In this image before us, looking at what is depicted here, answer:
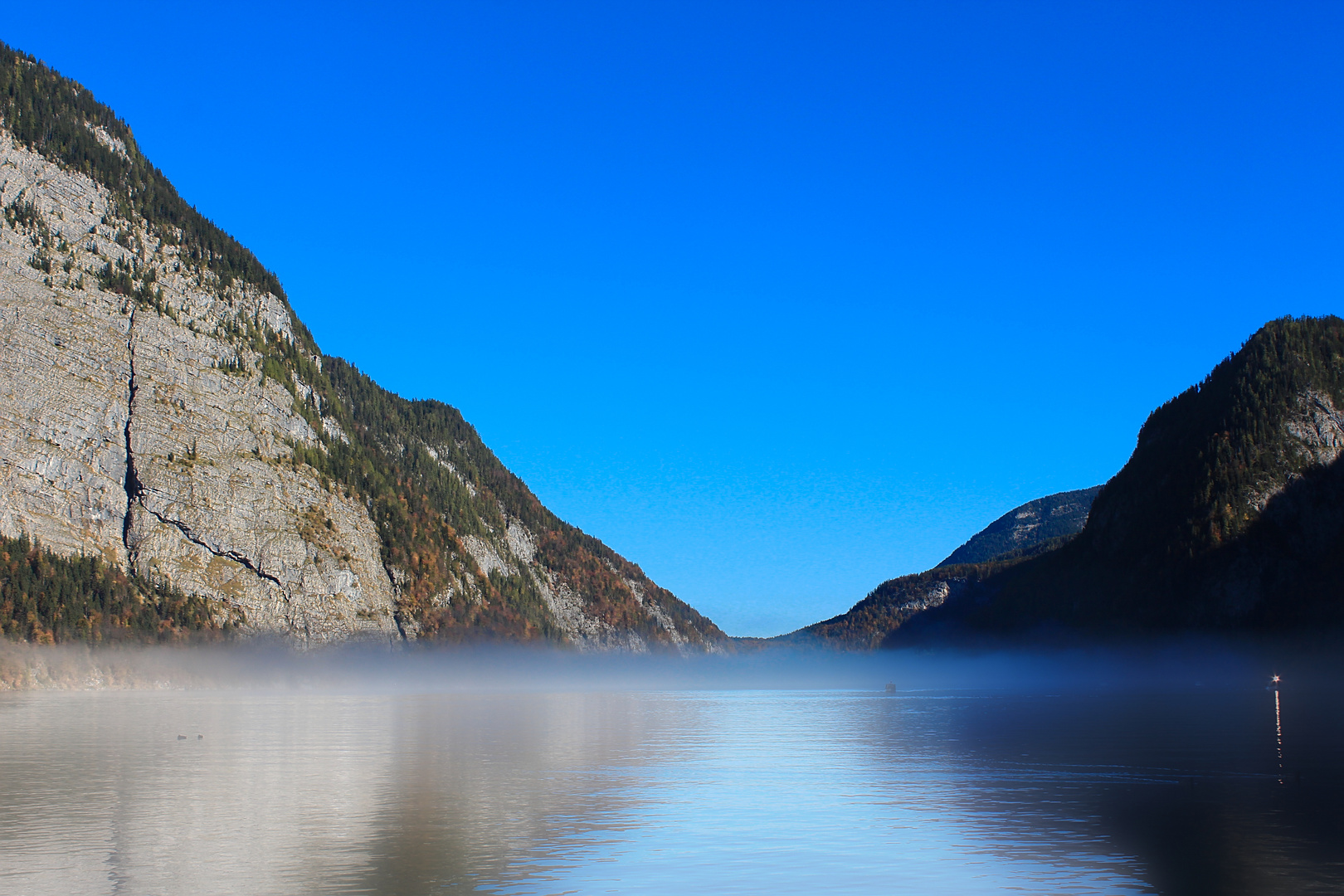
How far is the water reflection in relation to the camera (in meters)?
26.3

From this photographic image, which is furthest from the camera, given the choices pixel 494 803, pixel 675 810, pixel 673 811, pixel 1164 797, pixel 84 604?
pixel 84 604

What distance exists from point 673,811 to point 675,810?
208 millimetres

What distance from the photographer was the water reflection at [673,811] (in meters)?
26.3

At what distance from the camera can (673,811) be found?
37.4 metres

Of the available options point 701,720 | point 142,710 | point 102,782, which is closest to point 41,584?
point 142,710

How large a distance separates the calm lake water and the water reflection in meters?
0.14

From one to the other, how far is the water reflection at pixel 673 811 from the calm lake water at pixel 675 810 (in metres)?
0.14

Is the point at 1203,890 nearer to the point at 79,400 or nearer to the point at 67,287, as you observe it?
the point at 79,400

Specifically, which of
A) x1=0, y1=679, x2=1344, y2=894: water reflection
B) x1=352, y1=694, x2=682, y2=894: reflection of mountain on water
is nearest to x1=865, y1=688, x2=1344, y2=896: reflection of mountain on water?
x1=0, y1=679, x2=1344, y2=894: water reflection

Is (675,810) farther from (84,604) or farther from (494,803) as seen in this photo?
(84,604)

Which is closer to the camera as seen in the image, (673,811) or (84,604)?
(673,811)

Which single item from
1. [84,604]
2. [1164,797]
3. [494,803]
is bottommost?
[1164,797]

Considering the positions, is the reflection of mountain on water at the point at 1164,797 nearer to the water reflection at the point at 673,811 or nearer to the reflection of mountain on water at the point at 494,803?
the water reflection at the point at 673,811

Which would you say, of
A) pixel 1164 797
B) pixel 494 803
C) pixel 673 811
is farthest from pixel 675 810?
pixel 1164 797
